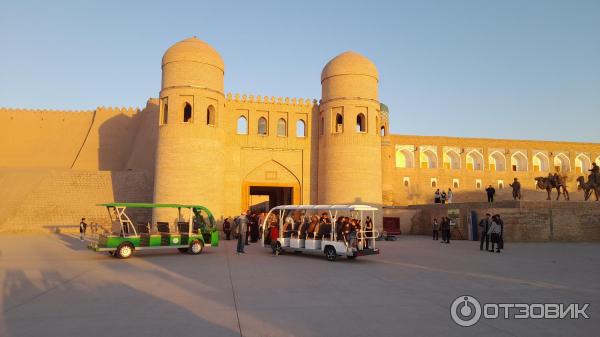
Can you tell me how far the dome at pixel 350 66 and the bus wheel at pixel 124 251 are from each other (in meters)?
15.7

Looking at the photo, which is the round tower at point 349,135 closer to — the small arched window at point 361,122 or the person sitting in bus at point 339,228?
the small arched window at point 361,122

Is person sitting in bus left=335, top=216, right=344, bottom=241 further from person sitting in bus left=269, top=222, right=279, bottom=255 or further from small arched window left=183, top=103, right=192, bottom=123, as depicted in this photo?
small arched window left=183, top=103, right=192, bottom=123

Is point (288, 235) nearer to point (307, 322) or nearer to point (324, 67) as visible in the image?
Result: point (307, 322)

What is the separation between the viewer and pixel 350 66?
24.5 m

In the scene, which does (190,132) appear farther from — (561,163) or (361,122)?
(561,163)

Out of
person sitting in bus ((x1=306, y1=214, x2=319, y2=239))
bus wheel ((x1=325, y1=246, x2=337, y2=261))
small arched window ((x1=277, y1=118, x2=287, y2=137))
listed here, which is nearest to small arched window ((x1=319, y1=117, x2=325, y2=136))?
small arched window ((x1=277, y1=118, x2=287, y2=137))

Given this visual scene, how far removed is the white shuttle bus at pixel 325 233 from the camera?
12.1 meters

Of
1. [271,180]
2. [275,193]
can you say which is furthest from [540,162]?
[271,180]

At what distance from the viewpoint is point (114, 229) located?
13.1 m

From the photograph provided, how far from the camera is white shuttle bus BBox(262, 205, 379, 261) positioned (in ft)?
39.7

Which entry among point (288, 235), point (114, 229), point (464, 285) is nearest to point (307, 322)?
point (464, 285)

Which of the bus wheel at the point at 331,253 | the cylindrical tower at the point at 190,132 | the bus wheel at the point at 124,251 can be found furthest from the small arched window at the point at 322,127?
the bus wheel at the point at 124,251

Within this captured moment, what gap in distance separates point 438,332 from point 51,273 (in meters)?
8.06

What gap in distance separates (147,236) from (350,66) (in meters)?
15.5
